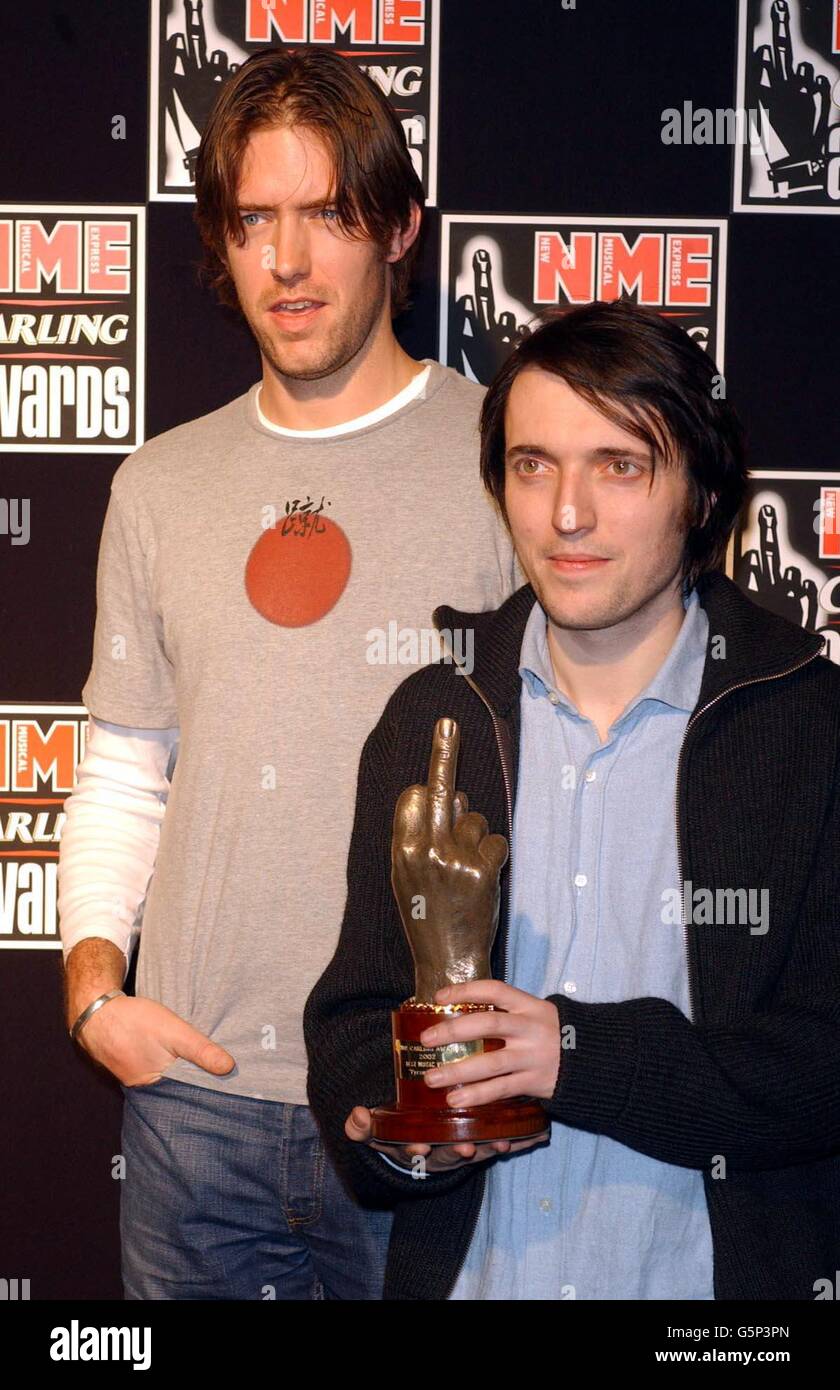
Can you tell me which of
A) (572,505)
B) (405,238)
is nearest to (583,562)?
(572,505)

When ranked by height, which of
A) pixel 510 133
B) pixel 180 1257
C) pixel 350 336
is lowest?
pixel 180 1257

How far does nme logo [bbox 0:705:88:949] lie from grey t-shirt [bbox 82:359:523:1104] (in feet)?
1.05

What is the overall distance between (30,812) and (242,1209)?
0.76m

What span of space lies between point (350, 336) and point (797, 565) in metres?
0.82

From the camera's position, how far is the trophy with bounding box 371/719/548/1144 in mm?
1311

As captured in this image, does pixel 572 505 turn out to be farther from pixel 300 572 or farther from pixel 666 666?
pixel 300 572

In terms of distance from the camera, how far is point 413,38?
2.27 meters

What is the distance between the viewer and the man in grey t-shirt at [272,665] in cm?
186

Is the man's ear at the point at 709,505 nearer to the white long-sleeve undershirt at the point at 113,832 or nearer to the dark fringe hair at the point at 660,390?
the dark fringe hair at the point at 660,390

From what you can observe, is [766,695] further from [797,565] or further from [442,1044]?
[797,565]

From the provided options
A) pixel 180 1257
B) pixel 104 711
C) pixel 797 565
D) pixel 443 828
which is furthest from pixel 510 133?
pixel 180 1257

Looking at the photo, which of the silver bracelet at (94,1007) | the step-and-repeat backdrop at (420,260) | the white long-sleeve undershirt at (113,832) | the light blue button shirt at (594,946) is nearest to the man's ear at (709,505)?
the light blue button shirt at (594,946)

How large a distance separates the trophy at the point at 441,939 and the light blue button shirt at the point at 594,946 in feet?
0.33

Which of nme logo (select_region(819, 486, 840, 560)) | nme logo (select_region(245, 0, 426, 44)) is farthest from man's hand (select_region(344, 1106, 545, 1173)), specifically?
nme logo (select_region(245, 0, 426, 44))
